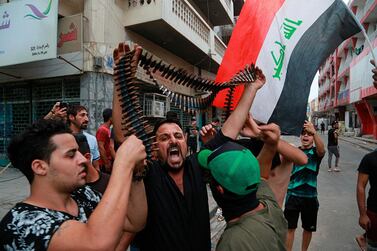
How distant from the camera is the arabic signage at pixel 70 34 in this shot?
8.30m

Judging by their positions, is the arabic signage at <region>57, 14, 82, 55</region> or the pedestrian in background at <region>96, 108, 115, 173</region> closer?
the pedestrian in background at <region>96, 108, 115, 173</region>

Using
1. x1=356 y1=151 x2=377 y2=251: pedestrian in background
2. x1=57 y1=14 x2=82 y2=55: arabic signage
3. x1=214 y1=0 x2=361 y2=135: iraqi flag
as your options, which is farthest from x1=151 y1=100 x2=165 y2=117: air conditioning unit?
x1=356 y1=151 x2=377 y2=251: pedestrian in background

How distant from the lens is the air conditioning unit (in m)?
9.89

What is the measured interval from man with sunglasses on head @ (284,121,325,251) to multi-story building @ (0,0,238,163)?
5339 mm

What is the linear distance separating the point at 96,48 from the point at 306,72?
6.82 metres

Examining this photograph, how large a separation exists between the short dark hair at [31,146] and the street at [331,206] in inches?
139

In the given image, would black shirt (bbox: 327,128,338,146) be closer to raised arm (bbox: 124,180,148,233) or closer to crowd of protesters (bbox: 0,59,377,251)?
crowd of protesters (bbox: 0,59,377,251)

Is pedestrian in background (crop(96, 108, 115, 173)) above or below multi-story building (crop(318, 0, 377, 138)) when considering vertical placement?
below

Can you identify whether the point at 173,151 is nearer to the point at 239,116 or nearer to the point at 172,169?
the point at 172,169

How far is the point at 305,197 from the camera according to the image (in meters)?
3.79

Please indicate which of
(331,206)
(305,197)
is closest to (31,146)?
(305,197)

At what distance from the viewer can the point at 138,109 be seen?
1.52 meters

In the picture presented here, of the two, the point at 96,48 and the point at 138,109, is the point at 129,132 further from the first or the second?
the point at 96,48

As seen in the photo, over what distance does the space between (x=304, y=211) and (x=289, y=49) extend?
2073mm
